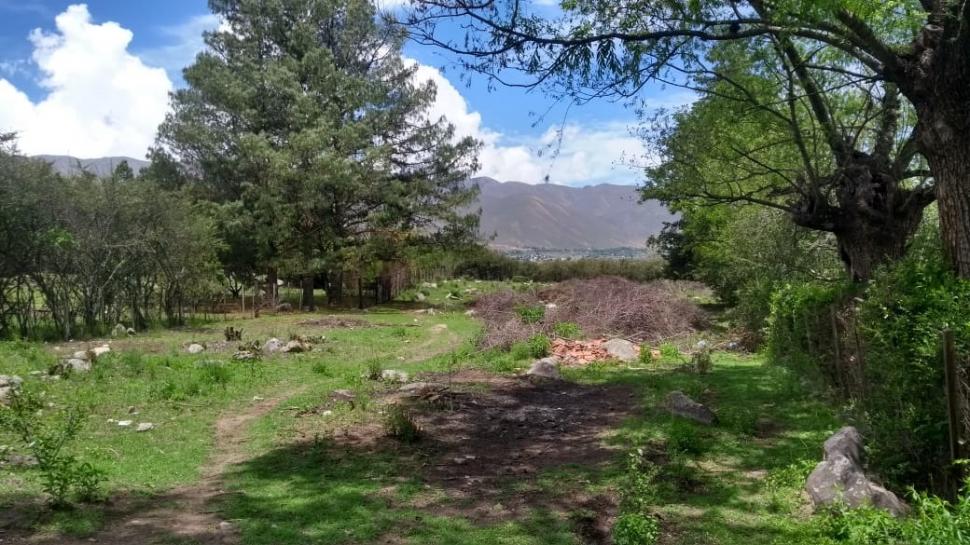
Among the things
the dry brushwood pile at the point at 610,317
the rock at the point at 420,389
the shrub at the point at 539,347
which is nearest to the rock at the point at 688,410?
the rock at the point at 420,389


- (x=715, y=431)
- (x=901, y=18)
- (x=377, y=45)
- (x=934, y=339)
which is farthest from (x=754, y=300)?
(x=377, y=45)

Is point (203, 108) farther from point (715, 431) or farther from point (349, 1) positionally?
point (715, 431)

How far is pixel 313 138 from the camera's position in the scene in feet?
85.2

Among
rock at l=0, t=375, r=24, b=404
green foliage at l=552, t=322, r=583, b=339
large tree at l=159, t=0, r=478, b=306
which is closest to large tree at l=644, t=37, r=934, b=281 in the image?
green foliage at l=552, t=322, r=583, b=339

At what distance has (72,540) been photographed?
4.70 m

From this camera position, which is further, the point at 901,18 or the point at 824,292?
the point at 824,292

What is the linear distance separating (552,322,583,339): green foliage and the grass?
4.07 metres

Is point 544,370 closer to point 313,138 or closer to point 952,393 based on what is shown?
point 952,393

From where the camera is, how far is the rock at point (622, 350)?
1548cm

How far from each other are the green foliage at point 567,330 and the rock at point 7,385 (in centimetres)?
1139

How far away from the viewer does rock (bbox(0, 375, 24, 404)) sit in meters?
8.43

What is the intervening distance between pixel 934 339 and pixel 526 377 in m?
8.08

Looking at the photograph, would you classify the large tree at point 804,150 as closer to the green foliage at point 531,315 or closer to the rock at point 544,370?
the rock at point 544,370

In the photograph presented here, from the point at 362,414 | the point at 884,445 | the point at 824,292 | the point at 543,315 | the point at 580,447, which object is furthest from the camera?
the point at 543,315
